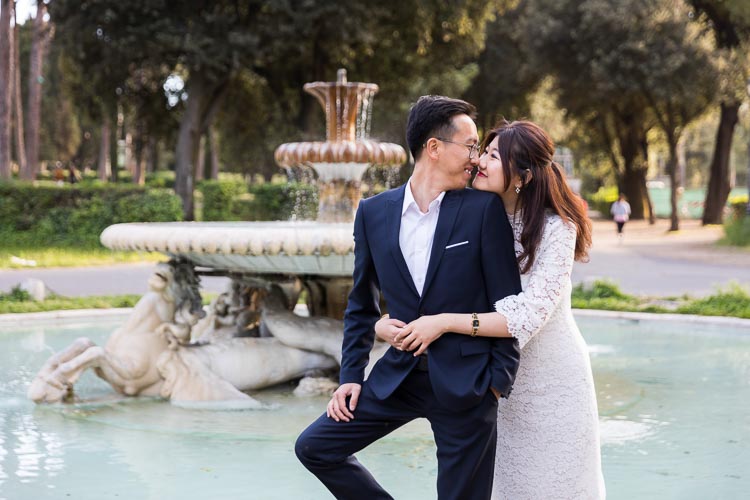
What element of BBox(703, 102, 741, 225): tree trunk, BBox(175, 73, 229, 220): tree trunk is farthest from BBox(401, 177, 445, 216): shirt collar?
BBox(703, 102, 741, 225): tree trunk

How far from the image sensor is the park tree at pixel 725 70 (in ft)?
85.3

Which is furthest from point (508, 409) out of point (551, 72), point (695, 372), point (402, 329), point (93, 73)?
point (551, 72)

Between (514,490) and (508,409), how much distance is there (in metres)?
0.27

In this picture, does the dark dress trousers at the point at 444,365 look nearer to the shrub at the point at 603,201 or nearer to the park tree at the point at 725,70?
the park tree at the point at 725,70

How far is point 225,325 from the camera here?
295 inches

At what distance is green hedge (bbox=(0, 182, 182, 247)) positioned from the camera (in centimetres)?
2139

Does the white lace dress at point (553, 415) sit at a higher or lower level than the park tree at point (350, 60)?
lower

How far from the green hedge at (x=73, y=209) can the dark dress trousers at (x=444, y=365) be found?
18857 mm

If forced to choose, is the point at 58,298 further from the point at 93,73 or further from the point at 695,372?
the point at 93,73

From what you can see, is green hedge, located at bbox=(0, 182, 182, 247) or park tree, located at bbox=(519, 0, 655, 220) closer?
green hedge, located at bbox=(0, 182, 182, 247)

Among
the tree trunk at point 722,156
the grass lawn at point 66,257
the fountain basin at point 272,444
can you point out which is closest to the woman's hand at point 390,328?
the fountain basin at point 272,444

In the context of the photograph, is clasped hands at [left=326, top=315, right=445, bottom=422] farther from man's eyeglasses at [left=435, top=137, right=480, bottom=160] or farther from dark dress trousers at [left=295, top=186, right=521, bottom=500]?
man's eyeglasses at [left=435, top=137, right=480, bottom=160]

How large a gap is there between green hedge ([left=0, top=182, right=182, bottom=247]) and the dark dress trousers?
1886cm

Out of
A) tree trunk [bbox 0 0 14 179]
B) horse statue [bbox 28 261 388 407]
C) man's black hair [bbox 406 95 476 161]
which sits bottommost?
horse statue [bbox 28 261 388 407]
